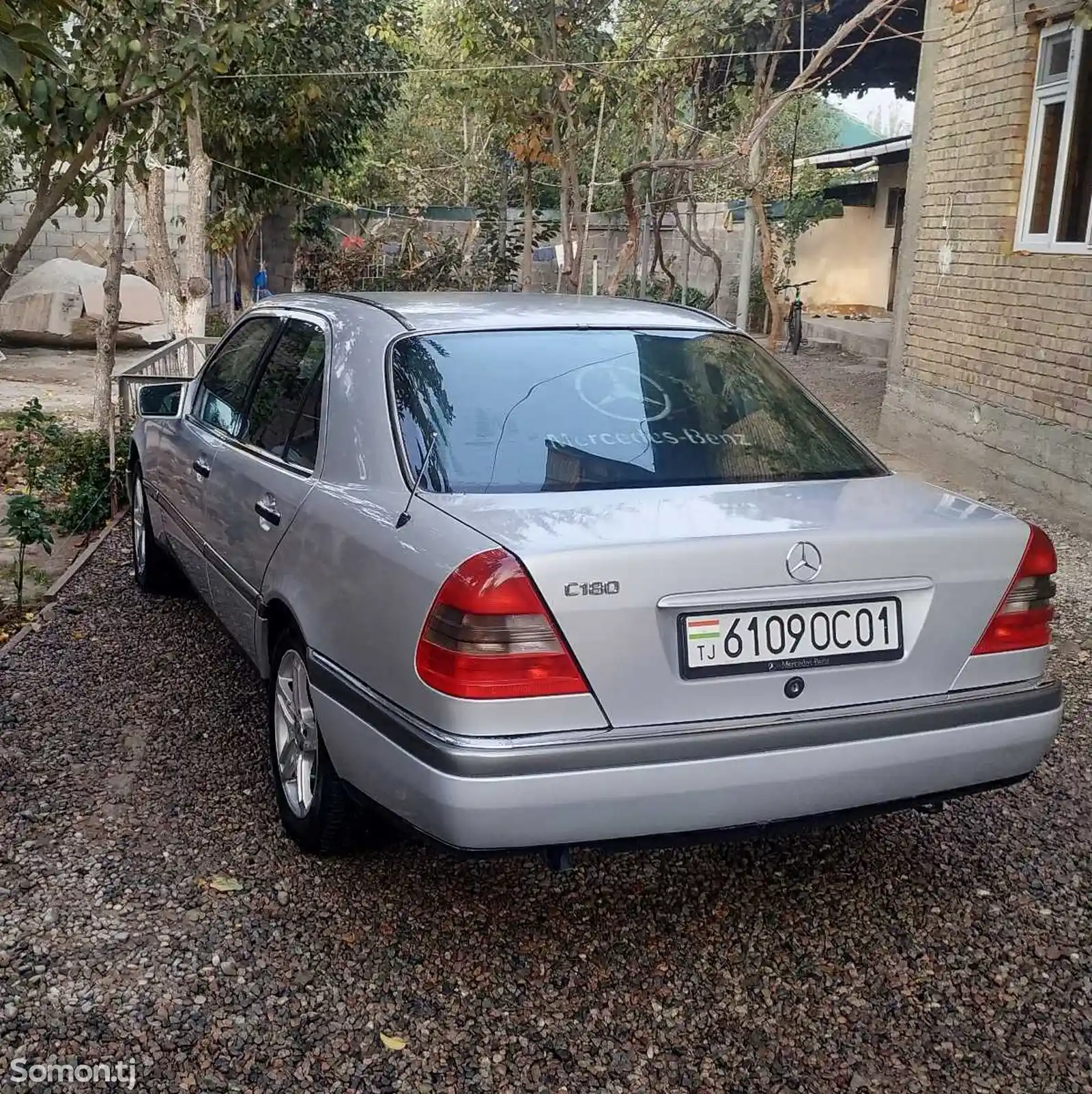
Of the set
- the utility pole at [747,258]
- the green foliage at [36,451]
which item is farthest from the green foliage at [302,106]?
the green foliage at [36,451]

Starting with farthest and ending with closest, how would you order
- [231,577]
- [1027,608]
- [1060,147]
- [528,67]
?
[528,67] < [1060,147] < [231,577] < [1027,608]

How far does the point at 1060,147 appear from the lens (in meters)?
8.41

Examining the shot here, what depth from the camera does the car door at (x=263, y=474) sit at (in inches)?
146

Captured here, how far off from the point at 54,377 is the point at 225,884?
13617 mm

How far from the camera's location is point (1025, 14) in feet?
27.9

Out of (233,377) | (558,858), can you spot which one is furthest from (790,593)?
(233,377)

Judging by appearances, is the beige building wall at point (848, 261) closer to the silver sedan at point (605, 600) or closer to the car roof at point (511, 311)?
the car roof at point (511, 311)

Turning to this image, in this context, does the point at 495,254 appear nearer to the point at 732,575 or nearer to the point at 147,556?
the point at 147,556

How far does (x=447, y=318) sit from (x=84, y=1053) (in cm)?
217

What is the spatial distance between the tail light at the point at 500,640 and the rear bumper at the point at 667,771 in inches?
4.5

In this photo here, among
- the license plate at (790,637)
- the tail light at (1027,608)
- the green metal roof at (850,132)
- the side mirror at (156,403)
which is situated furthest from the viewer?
the green metal roof at (850,132)

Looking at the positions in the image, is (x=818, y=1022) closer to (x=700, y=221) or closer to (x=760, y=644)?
(x=760, y=644)

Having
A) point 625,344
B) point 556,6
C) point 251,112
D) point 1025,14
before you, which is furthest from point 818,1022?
point 251,112

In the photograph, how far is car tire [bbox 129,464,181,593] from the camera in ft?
19.5
